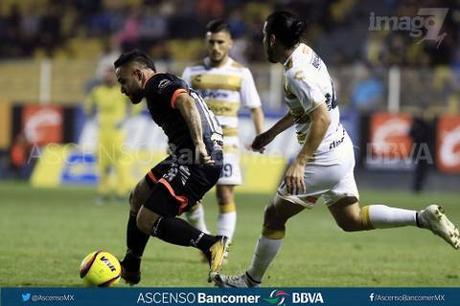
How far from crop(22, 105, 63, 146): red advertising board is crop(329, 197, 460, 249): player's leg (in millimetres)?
16767

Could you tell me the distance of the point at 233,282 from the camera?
28.9ft

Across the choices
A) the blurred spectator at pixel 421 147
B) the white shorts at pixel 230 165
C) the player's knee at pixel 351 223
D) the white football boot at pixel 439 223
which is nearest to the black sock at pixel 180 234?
the player's knee at pixel 351 223

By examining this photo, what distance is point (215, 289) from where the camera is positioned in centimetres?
854

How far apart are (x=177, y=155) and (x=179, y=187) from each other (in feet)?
1.05

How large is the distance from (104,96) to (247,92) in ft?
29.4

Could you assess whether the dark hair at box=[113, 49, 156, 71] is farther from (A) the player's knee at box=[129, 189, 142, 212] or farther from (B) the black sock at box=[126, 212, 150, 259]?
(B) the black sock at box=[126, 212, 150, 259]

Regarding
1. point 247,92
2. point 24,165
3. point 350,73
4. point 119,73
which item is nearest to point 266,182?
point 350,73

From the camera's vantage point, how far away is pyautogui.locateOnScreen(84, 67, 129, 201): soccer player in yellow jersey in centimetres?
2067

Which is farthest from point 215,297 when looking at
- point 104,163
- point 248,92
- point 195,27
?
point 195,27

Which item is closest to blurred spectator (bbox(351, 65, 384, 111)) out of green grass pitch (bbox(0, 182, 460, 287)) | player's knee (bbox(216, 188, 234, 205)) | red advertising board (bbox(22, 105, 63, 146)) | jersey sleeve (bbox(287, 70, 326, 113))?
green grass pitch (bbox(0, 182, 460, 287))

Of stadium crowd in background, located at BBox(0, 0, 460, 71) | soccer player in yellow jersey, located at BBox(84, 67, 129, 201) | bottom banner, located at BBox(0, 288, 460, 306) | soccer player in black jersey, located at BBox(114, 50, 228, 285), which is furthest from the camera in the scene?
stadium crowd in background, located at BBox(0, 0, 460, 71)

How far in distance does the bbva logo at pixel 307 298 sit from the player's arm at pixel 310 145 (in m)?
0.83

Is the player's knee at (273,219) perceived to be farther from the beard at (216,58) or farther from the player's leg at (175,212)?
the beard at (216,58)

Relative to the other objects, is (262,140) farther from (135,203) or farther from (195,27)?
(195,27)
